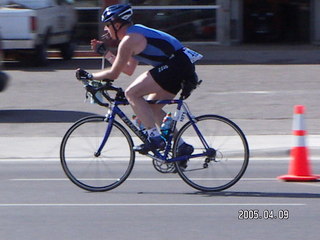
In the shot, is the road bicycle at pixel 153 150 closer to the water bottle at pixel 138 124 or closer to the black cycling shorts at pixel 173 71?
the water bottle at pixel 138 124

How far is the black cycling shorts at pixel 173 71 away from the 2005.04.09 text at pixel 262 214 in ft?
Answer: 4.80

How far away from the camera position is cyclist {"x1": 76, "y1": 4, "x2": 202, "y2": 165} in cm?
784

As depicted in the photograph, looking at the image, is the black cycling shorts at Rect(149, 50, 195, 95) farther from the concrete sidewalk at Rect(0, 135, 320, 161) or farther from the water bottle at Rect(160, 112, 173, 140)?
the concrete sidewalk at Rect(0, 135, 320, 161)

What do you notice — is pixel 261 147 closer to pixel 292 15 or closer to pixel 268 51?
pixel 268 51

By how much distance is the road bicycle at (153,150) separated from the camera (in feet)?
Result: 26.4

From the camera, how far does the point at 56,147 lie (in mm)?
11164

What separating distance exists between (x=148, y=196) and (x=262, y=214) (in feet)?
4.52

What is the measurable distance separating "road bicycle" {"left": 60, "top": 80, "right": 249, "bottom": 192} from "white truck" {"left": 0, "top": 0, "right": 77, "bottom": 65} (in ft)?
37.3

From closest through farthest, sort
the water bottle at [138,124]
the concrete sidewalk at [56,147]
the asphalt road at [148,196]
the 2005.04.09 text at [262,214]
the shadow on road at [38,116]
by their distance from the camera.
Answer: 1. the asphalt road at [148,196]
2. the 2005.04.09 text at [262,214]
3. the water bottle at [138,124]
4. the concrete sidewalk at [56,147]
5. the shadow on road at [38,116]

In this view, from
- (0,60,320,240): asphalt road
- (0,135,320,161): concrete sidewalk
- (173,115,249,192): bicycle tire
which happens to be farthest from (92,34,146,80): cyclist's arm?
(0,135,320,161): concrete sidewalk

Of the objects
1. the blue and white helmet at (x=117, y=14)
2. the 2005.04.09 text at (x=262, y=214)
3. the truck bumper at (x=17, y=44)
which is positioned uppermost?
the blue and white helmet at (x=117, y=14)

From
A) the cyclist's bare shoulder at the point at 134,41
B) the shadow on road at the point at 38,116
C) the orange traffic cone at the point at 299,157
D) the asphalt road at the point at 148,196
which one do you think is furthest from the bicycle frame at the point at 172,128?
the shadow on road at the point at 38,116

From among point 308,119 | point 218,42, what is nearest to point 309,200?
point 308,119

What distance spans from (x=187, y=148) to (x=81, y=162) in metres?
1.07
